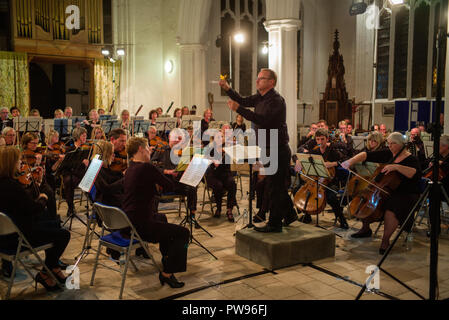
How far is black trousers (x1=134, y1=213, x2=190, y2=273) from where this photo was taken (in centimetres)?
390

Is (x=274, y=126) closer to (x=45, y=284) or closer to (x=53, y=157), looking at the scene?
(x=45, y=284)

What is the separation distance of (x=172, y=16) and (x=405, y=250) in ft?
40.8

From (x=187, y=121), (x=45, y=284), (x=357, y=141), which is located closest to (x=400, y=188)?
(x=357, y=141)

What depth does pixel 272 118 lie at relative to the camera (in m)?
4.33

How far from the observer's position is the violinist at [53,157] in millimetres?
6395

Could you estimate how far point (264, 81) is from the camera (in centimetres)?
437

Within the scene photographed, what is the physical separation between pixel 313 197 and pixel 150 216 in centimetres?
258

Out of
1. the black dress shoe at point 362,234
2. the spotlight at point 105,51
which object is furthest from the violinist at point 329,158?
the spotlight at point 105,51

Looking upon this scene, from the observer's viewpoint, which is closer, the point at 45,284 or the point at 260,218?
the point at 45,284

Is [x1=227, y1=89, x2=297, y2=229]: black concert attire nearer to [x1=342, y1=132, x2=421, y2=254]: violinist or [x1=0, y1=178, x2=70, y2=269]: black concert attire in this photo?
[x1=342, y1=132, x2=421, y2=254]: violinist

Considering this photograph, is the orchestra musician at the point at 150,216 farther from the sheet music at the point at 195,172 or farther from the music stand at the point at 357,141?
the music stand at the point at 357,141

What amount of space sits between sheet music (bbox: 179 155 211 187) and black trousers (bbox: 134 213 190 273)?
522 millimetres
